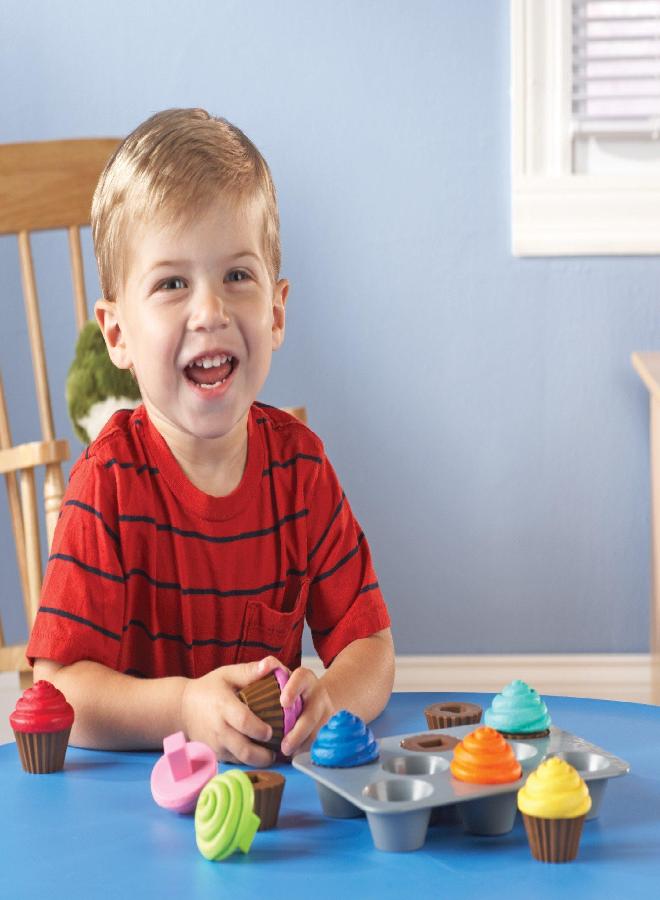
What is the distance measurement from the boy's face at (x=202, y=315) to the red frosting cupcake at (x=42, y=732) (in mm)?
243

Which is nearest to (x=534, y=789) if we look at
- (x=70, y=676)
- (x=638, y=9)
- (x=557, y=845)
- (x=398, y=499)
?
(x=557, y=845)

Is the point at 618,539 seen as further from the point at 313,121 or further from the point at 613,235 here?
the point at 313,121

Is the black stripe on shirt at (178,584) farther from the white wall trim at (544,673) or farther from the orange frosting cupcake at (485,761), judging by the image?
the white wall trim at (544,673)

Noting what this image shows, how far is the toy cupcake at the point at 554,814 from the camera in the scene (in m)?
0.49

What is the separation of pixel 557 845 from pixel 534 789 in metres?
0.03

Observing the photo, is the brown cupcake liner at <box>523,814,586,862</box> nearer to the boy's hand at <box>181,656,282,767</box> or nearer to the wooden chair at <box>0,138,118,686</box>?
the boy's hand at <box>181,656,282,767</box>

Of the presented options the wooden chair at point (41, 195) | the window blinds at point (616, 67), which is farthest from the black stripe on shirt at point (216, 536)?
the window blinds at point (616, 67)

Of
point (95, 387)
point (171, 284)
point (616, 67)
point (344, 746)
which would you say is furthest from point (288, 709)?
point (616, 67)

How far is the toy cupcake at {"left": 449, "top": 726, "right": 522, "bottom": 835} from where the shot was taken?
1.73ft

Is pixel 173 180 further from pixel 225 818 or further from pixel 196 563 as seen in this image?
pixel 225 818

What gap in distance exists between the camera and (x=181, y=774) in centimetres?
59

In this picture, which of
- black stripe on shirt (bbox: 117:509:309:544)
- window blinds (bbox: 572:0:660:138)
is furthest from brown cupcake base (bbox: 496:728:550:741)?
window blinds (bbox: 572:0:660:138)

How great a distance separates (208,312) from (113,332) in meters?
0.16

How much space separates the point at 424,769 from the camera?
0.59 meters
